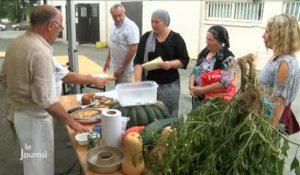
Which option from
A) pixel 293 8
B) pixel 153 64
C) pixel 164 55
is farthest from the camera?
pixel 293 8

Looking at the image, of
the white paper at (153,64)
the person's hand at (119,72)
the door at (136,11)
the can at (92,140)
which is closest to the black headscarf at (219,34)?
the white paper at (153,64)

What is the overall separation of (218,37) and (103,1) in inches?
362

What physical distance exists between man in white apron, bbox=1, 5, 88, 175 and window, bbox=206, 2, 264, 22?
6178 millimetres

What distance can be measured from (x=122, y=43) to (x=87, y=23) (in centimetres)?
816

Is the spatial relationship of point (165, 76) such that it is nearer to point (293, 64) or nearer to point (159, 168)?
point (293, 64)

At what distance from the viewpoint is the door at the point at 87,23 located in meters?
10.9

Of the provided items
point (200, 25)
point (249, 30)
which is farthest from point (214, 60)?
point (200, 25)

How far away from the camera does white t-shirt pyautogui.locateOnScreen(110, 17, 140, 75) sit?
137 inches

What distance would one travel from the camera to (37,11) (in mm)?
1767

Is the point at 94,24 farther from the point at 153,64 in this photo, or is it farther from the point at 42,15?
the point at 42,15

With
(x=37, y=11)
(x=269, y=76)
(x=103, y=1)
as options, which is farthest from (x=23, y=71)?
(x=103, y=1)

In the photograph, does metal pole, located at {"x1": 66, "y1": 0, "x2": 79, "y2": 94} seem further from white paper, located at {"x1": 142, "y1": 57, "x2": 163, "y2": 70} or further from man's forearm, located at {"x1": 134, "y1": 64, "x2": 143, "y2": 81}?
white paper, located at {"x1": 142, "y1": 57, "x2": 163, "y2": 70}

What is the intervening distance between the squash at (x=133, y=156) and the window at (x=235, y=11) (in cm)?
657

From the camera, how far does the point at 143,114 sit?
67.1 inches
